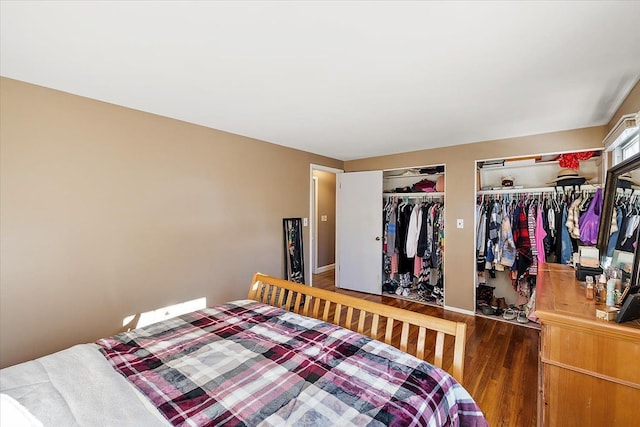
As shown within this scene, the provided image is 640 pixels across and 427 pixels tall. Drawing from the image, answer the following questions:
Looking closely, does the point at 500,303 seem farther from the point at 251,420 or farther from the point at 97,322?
the point at 97,322

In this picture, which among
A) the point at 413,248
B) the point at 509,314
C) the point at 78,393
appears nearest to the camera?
the point at 78,393

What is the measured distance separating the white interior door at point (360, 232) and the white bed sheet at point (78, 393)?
360 cm

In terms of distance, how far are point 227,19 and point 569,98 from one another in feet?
8.28

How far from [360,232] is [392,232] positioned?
1.72 ft

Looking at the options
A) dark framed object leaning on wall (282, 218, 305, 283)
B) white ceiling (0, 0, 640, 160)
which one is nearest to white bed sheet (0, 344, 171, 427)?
white ceiling (0, 0, 640, 160)

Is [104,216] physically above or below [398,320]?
above

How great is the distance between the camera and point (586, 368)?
3.88 ft

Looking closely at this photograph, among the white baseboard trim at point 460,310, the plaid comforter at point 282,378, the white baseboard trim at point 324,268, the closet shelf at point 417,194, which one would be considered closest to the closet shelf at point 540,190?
the closet shelf at point 417,194

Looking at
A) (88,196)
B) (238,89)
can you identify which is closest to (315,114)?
(238,89)

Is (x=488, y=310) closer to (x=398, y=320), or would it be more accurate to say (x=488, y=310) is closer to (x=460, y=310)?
(x=460, y=310)

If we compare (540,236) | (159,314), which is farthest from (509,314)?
(159,314)

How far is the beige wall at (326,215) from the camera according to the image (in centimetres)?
580

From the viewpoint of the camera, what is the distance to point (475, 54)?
151 centimetres

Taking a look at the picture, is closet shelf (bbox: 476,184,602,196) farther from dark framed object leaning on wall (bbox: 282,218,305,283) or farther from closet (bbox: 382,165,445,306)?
dark framed object leaning on wall (bbox: 282,218,305,283)
